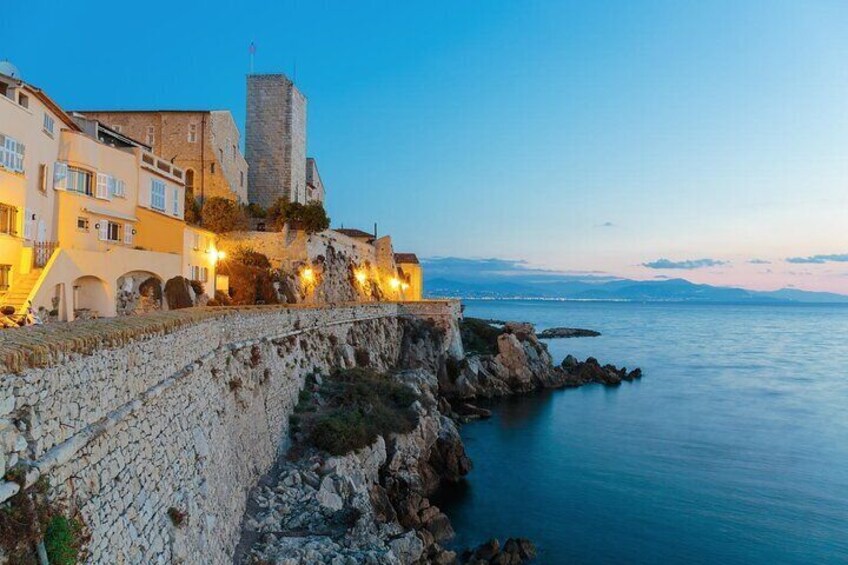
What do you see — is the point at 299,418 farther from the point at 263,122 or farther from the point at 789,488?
the point at 263,122

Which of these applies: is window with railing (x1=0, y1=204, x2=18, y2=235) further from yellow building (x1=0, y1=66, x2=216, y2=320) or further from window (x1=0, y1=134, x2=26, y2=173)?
window (x1=0, y1=134, x2=26, y2=173)

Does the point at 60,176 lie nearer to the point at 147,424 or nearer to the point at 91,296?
the point at 91,296

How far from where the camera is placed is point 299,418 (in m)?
20.5

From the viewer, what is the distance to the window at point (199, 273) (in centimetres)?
2827

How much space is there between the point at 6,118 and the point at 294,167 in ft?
92.0

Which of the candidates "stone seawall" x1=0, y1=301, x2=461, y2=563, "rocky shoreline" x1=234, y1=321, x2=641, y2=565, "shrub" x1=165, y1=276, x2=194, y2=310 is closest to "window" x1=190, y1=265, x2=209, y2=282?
"shrub" x1=165, y1=276, x2=194, y2=310

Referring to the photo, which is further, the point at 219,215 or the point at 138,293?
the point at 219,215

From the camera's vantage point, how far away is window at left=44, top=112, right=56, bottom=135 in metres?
19.4

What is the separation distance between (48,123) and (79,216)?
324 centimetres

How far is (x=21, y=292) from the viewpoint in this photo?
16.5 metres

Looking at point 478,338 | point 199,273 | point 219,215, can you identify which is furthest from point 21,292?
point 478,338

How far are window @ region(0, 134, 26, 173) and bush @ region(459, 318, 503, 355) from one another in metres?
37.0

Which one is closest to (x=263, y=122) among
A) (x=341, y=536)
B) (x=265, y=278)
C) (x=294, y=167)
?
(x=294, y=167)

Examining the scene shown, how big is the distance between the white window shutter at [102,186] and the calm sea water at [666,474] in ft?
55.4
